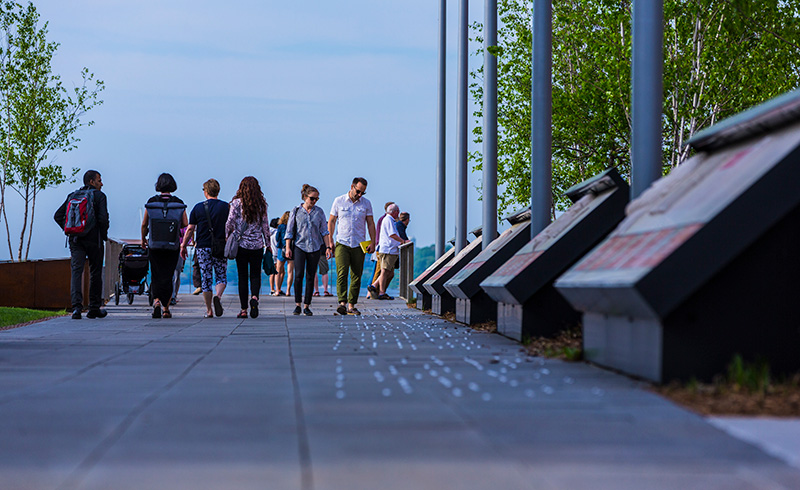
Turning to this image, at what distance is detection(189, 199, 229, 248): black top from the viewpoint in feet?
50.8

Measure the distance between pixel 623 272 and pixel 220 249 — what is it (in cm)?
964

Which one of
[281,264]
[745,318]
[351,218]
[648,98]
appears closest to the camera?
[745,318]

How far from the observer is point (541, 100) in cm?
1238

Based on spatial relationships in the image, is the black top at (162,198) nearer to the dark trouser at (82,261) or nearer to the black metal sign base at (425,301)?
the dark trouser at (82,261)

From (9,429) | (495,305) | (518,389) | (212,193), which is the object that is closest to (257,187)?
(212,193)

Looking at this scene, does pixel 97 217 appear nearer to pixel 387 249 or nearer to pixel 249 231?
pixel 249 231

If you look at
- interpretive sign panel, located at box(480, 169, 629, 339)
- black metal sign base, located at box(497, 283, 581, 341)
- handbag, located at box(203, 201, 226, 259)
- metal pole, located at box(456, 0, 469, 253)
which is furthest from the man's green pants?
black metal sign base, located at box(497, 283, 581, 341)

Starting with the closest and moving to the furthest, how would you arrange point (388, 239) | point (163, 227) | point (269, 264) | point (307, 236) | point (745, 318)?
point (745, 318), point (163, 227), point (307, 236), point (388, 239), point (269, 264)

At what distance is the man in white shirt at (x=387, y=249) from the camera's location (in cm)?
2470

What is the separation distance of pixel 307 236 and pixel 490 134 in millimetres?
3044

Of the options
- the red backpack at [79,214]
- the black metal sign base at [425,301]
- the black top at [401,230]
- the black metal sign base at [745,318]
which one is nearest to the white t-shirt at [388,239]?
the black top at [401,230]

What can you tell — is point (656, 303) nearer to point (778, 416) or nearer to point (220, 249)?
point (778, 416)

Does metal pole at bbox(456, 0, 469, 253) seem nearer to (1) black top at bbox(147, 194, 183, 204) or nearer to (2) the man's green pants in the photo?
(2) the man's green pants

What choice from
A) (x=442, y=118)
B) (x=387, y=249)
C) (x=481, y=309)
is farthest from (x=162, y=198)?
(x=442, y=118)
